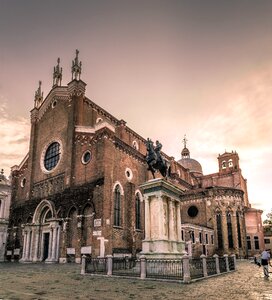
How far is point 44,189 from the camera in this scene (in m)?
28.5

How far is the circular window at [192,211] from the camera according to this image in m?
37.0

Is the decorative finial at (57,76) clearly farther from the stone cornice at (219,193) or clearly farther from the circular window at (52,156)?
the stone cornice at (219,193)

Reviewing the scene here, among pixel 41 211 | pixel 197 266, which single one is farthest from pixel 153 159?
pixel 41 211

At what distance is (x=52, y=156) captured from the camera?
29.3 metres

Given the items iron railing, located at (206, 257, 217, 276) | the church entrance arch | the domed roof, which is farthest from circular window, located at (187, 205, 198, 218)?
iron railing, located at (206, 257, 217, 276)

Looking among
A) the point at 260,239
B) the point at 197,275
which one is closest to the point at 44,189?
the point at 197,275

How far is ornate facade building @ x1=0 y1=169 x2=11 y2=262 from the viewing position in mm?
30348

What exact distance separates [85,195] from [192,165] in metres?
39.7

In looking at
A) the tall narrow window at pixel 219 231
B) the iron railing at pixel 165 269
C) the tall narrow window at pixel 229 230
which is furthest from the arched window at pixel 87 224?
the tall narrow window at pixel 229 230

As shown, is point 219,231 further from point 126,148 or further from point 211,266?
point 211,266

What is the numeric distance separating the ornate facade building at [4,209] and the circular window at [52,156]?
6992mm

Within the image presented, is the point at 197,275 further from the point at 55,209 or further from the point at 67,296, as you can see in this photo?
the point at 55,209

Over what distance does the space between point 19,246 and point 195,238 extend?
1893 centimetres

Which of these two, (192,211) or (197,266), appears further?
(192,211)
